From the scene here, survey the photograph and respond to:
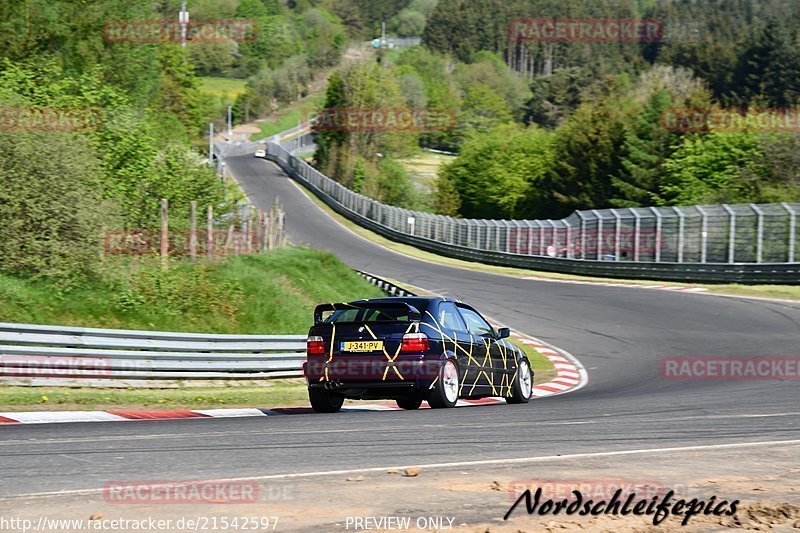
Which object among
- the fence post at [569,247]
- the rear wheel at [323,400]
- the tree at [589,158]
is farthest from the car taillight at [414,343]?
the tree at [589,158]

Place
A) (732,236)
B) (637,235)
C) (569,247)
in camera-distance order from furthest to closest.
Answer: (569,247), (637,235), (732,236)

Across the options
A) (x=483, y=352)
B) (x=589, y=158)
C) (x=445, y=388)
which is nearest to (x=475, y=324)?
(x=483, y=352)

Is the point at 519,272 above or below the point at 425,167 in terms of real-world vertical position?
above

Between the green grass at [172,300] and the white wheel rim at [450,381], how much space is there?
→ 824 centimetres

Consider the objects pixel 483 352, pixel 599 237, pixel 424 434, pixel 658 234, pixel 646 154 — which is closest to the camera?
pixel 424 434

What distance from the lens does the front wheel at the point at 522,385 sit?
14188mm

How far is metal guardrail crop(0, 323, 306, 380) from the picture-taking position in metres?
14.9

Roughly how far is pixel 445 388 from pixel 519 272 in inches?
1338

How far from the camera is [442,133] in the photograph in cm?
14350

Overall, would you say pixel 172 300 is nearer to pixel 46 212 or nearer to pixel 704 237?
pixel 46 212

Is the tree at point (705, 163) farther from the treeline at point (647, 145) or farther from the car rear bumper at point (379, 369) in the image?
the car rear bumper at point (379, 369)

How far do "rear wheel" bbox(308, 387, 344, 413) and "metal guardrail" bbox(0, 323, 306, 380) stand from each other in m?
4.49

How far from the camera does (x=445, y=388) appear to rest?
1223 centimetres

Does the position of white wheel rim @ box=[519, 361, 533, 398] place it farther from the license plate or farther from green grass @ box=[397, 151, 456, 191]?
green grass @ box=[397, 151, 456, 191]
